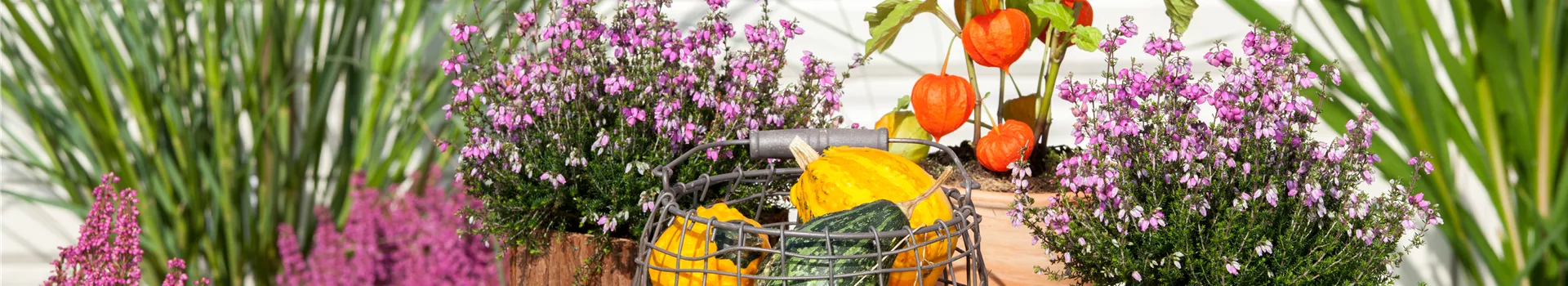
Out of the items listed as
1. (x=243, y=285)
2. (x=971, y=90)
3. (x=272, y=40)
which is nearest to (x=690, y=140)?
(x=971, y=90)

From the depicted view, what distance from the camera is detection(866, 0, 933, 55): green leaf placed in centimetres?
120

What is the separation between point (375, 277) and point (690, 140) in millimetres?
602

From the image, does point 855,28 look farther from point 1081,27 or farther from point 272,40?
point 272,40

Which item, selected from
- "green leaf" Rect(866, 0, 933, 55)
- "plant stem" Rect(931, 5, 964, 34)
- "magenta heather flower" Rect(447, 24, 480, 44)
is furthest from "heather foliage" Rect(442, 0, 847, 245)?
"plant stem" Rect(931, 5, 964, 34)

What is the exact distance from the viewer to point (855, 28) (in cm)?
149

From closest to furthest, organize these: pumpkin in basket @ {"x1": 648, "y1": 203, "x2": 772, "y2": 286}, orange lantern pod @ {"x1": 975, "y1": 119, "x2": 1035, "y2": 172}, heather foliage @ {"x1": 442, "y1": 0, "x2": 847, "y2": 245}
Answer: pumpkin in basket @ {"x1": 648, "y1": 203, "x2": 772, "y2": 286} → heather foliage @ {"x1": 442, "y1": 0, "x2": 847, "y2": 245} → orange lantern pod @ {"x1": 975, "y1": 119, "x2": 1035, "y2": 172}

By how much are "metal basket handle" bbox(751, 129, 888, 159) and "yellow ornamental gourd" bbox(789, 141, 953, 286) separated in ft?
0.04

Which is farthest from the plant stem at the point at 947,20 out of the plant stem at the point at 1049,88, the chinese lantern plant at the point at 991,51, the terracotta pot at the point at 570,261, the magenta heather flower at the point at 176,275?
the magenta heather flower at the point at 176,275

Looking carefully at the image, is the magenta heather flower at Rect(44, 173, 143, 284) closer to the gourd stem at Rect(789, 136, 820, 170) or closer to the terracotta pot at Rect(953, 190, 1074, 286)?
the gourd stem at Rect(789, 136, 820, 170)

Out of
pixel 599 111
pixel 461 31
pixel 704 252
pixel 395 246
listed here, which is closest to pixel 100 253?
pixel 395 246

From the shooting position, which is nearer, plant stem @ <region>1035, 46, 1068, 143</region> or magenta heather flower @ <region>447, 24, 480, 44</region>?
magenta heather flower @ <region>447, 24, 480, 44</region>

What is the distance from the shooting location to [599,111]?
111 centimetres

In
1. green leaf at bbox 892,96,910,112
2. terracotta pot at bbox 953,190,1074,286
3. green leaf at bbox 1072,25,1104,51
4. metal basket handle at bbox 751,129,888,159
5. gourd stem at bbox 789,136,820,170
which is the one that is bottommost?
terracotta pot at bbox 953,190,1074,286

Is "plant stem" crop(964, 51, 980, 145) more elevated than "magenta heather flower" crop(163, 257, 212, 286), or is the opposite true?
"plant stem" crop(964, 51, 980, 145)
